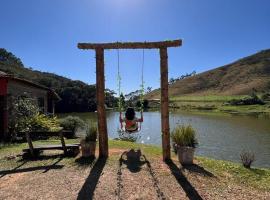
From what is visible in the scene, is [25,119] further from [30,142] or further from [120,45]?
[120,45]

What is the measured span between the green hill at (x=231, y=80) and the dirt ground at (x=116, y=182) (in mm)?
119744

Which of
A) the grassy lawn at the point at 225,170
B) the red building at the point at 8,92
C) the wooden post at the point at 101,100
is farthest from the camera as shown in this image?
the red building at the point at 8,92

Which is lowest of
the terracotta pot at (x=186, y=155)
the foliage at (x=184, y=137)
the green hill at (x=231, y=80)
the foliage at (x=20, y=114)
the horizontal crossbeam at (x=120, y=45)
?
the terracotta pot at (x=186, y=155)

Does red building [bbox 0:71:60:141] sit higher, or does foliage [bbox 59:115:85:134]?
red building [bbox 0:71:60:141]

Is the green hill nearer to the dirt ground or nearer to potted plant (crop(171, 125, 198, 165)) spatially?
potted plant (crop(171, 125, 198, 165))

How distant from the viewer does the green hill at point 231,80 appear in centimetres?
13538

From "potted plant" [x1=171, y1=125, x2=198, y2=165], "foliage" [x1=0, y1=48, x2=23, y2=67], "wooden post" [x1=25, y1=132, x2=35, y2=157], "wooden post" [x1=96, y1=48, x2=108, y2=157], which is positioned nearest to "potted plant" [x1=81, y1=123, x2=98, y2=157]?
"wooden post" [x1=96, y1=48, x2=108, y2=157]

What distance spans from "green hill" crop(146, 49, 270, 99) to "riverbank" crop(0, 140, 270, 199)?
119335 mm

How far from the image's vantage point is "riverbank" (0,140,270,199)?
8.12 metres

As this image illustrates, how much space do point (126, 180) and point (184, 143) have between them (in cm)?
248

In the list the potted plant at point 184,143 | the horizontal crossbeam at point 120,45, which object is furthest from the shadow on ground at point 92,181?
the horizontal crossbeam at point 120,45

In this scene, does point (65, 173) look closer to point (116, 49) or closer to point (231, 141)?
point (116, 49)

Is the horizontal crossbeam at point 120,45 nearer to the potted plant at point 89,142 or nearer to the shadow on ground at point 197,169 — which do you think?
the potted plant at point 89,142

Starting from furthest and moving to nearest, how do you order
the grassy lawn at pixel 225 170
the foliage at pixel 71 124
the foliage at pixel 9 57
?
the foliage at pixel 9 57, the foliage at pixel 71 124, the grassy lawn at pixel 225 170
